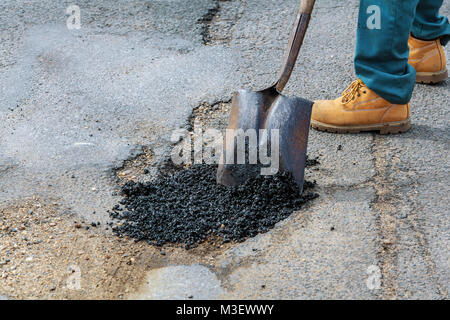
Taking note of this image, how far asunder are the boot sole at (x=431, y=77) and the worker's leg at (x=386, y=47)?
654 millimetres

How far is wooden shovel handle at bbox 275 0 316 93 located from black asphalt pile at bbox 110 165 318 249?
53 centimetres

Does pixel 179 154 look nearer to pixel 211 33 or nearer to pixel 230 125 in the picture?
pixel 230 125

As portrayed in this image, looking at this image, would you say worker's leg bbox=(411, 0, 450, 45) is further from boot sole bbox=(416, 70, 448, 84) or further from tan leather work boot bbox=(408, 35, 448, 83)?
boot sole bbox=(416, 70, 448, 84)

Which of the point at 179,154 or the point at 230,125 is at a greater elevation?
the point at 230,125

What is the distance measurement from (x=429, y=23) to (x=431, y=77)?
367 millimetres

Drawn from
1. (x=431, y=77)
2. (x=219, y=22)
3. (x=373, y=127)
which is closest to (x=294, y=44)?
(x=373, y=127)

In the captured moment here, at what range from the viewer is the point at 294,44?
307cm

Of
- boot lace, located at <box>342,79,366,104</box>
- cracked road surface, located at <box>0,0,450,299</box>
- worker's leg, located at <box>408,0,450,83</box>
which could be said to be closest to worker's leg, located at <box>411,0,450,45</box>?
worker's leg, located at <box>408,0,450,83</box>

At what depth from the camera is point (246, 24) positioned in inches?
188

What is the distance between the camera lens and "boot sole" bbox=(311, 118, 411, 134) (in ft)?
11.3

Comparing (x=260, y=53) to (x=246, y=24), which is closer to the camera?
(x=260, y=53)

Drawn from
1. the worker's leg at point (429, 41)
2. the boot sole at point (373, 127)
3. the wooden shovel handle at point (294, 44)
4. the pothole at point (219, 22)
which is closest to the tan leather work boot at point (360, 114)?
the boot sole at point (373, 127)

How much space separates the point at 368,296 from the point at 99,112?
83.6 inches

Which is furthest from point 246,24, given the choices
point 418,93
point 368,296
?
point 368,296
